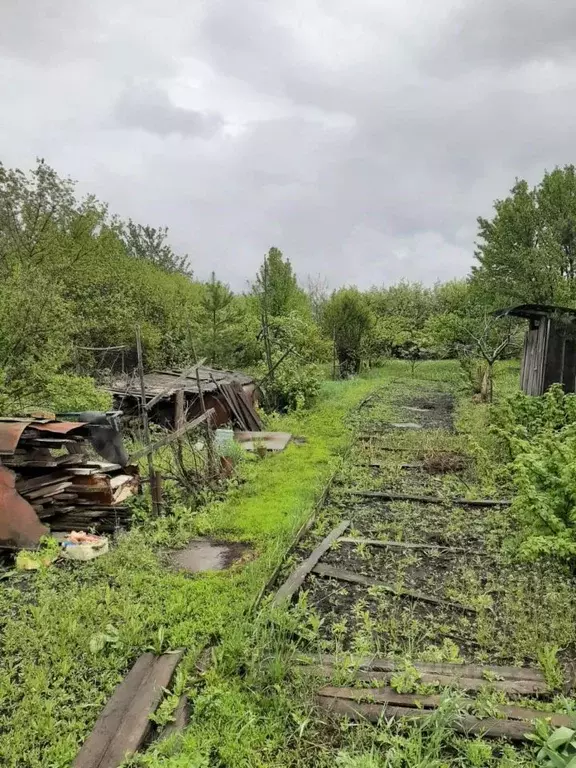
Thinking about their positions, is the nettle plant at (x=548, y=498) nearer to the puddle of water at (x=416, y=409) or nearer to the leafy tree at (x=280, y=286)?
the puddle of water at (x=416, y=409)

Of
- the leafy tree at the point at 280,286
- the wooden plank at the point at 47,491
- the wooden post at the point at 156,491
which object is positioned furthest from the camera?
the leafy tree at the point at 280,286

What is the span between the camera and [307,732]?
10.5 ft

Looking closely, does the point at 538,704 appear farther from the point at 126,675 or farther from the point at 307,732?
the point at 126,675

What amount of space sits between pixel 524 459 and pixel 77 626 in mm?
4630

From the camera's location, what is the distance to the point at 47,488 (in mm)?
5777

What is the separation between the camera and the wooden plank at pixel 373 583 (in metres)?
4.59

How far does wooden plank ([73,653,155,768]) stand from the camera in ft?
9.47

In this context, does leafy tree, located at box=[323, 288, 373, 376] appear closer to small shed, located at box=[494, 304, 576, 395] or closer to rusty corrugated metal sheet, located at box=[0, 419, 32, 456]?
small shed, located at box=[494, 304, 576, 395]

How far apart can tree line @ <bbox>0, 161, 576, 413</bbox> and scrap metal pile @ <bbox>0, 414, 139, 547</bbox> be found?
1.50 meters

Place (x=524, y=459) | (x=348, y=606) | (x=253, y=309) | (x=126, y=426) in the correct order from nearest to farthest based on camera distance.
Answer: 1. (x=348, y=606)
2. (x=524, y=459)
3. (x=126, y=426)
4. (x=253, y=309)

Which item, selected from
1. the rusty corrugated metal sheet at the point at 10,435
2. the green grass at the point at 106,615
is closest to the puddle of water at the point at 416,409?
the green grass at the point at 106,615

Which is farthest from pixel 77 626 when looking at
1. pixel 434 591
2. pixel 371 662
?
pixel 434 591

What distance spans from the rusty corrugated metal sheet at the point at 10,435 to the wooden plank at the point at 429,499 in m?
4.57

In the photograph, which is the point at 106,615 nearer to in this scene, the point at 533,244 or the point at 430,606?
the point at 430,606
